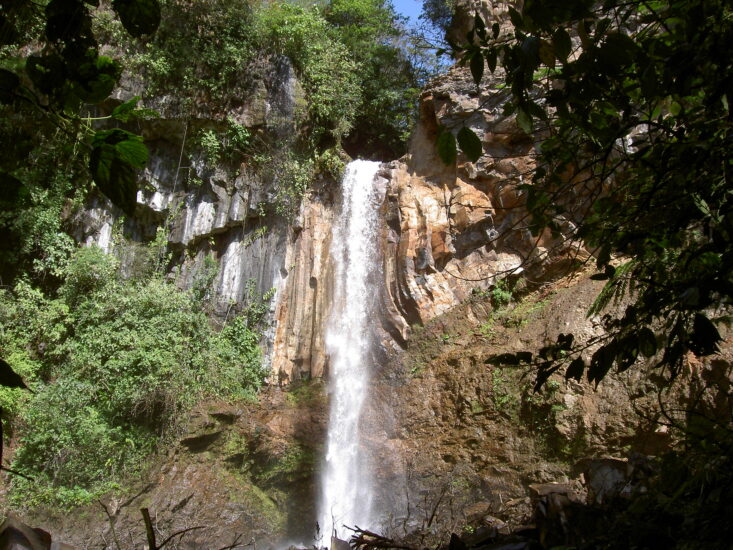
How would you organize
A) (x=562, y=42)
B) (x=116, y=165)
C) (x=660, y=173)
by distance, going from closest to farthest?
1. (x=116, y=165)
2. (x=562, y=42)
3. (x=660, y=173)

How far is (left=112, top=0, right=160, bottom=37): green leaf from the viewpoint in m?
1.21

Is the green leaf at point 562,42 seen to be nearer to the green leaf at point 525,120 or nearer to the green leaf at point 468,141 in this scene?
the green leaf at point 525,120

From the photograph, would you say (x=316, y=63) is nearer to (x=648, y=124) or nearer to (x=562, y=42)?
(x=648, y=124)

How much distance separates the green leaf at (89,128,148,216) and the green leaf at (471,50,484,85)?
0.98m

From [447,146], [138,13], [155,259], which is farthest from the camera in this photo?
[155,259]

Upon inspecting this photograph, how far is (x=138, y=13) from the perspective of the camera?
1222 millimetres

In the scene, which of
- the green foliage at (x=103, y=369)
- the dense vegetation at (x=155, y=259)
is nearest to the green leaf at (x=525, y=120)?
the dense vegetation at (x=155, y=259)

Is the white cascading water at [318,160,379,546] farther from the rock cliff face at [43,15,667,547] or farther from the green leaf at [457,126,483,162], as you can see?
the green leaf at [457,126,483,162]

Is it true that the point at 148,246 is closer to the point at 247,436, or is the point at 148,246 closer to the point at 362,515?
the point at 247,436

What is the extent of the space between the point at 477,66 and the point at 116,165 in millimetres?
1055

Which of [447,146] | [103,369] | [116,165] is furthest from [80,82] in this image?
[103,369]

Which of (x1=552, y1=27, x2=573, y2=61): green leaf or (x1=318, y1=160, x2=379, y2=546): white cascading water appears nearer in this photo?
(x1=552, y1=27, x2=573, y2=61): green leaf

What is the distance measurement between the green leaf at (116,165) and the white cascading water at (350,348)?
9.20 meters

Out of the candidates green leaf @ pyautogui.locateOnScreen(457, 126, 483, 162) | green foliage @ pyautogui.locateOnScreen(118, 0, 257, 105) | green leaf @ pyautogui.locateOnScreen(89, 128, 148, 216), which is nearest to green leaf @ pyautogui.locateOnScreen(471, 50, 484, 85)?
green leaf @ pyautogui.locateOnScreen(457, 126, 483, 162)
